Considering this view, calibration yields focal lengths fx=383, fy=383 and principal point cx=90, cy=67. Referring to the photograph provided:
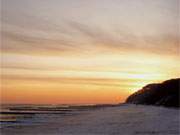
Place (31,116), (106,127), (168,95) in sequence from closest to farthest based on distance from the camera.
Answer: (106,127) < (31,116) < (168,95)

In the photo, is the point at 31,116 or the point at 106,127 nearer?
the point at 106,127

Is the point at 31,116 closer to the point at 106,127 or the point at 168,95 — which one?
the point at 106,127

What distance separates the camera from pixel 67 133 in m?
31.7

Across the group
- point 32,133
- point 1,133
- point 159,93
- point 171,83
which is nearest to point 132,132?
point 32,133

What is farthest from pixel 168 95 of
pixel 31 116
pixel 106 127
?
pixel 106 127

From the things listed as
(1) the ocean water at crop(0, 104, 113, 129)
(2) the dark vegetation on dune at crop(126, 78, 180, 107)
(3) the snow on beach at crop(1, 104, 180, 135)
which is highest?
(2) the dark vegetation on dune at crop(126, 78, 180, 107)

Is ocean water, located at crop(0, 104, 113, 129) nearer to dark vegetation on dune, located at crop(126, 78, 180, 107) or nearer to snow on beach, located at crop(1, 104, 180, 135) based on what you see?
snow on beach, located at crop(1, 104, 180, 135)

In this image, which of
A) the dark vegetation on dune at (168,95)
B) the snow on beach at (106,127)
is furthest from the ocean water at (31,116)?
the dark vegetation on dune at (168,95)

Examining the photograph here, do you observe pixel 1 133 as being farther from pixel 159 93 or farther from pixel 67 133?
pixel 159 93

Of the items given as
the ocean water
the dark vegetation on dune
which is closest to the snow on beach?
the ocean water

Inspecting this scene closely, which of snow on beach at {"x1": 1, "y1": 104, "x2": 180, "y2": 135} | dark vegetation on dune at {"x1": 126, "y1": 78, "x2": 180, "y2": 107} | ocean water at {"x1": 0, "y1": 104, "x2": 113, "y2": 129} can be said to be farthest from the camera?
dark vegetation on dune at {"x1": 126, "y1": 78, "x2": 180, "y2": 107}

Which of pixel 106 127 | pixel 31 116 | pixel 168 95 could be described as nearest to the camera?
pixel 106 127

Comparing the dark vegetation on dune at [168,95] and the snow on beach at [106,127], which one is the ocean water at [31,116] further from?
the dark vegetation on dune at [168,95]

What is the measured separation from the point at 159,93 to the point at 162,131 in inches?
3859
